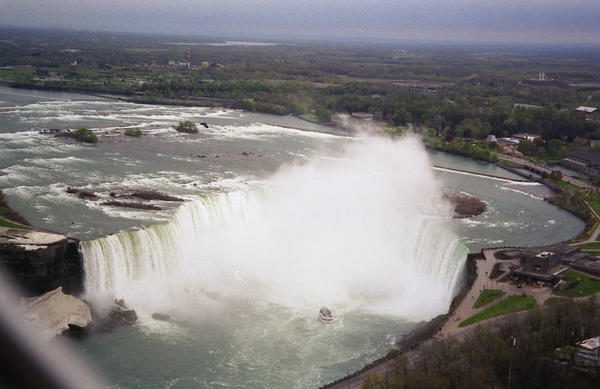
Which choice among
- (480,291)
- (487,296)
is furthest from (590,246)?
(487,296)

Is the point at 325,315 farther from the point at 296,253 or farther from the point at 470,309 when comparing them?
the point at 296,253

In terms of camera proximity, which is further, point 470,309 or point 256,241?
point 256,241

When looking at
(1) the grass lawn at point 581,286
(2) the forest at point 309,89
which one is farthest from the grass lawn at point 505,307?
(2) the forest at point 309,89

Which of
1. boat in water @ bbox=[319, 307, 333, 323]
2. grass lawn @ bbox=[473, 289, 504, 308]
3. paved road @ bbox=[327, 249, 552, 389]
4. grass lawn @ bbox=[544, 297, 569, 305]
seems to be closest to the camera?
paved road @ bbox=[327, 249, 552, 389]

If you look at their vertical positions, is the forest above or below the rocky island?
above

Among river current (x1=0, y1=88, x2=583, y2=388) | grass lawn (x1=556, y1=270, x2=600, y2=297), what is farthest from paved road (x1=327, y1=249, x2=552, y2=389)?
river current (x1=0, y1=88, x2=583, y2=388)

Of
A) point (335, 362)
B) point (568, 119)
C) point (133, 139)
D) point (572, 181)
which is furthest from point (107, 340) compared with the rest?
point (568, 119)

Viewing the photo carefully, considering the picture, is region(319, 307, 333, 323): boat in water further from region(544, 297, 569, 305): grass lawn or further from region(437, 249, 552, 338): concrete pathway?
region(544, 297, 569, 305): grass lawn
